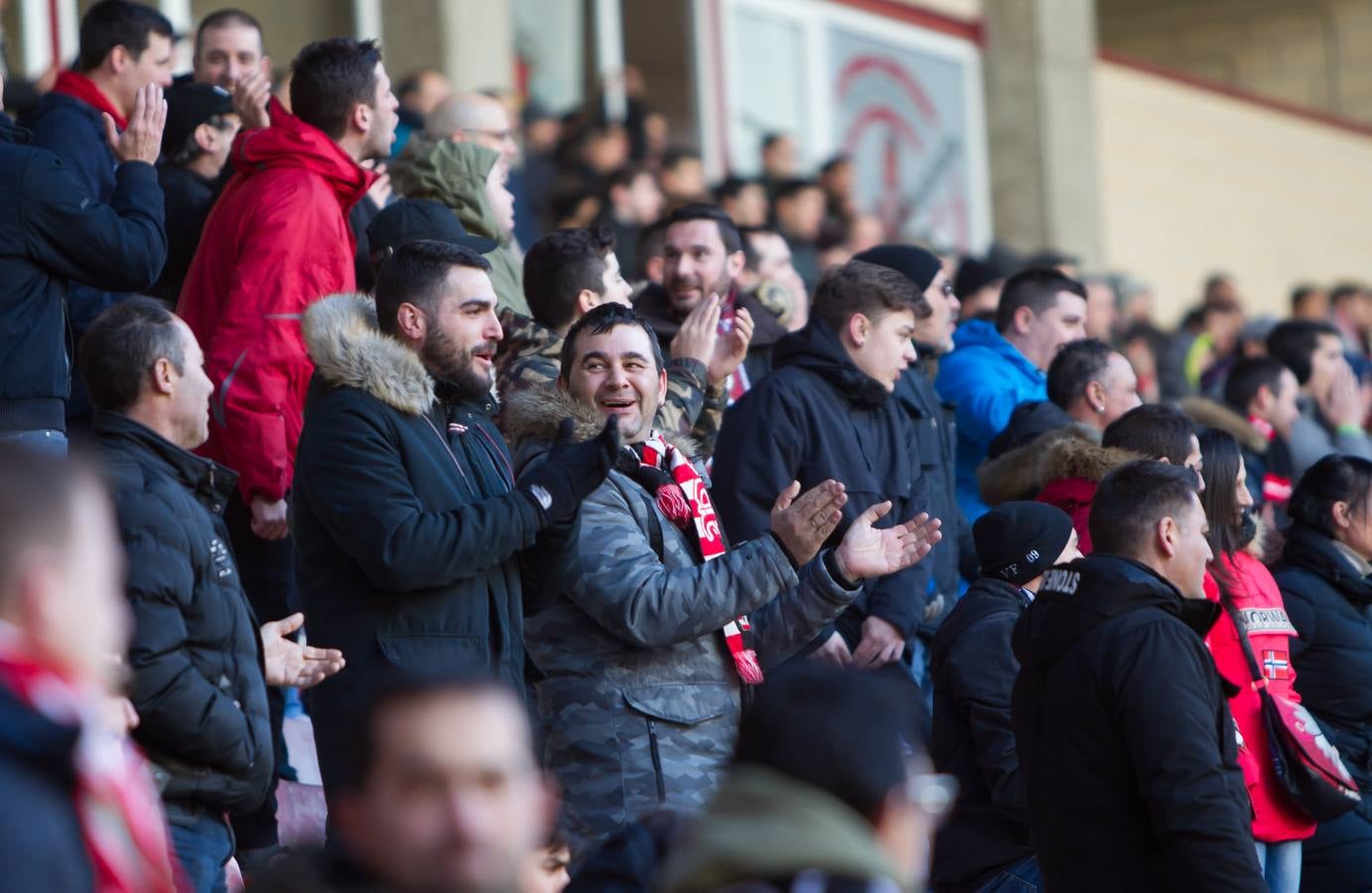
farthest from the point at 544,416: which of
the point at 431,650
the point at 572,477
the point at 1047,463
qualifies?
the point at 1047,463

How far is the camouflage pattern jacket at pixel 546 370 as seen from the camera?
5773 millimetres

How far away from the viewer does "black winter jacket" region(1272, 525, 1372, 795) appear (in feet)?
20.5

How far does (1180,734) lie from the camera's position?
4.47 meters

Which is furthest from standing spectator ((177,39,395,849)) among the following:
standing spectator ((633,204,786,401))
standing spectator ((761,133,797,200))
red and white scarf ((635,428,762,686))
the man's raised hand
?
standing spectator ((761,133,797,200))

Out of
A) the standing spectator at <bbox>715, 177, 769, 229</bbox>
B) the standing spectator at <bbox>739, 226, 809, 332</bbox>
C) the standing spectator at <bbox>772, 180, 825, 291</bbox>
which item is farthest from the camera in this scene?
the standing spectator at <bbox>772, 180, 825, 291</bbox>

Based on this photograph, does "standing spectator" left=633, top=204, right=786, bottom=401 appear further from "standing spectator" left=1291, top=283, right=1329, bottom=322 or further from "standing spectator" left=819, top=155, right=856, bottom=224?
"standing spectator" left=1291, top=283, right=1329, bottom=322

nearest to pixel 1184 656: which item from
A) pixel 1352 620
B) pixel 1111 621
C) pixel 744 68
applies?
pixel 1111 621

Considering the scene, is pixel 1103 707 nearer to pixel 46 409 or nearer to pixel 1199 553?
pixel 1199 553

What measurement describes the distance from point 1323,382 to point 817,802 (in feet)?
25.5

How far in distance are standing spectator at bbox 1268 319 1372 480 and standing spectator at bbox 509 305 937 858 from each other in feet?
16.1

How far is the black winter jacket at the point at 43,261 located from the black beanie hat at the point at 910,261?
113 inches

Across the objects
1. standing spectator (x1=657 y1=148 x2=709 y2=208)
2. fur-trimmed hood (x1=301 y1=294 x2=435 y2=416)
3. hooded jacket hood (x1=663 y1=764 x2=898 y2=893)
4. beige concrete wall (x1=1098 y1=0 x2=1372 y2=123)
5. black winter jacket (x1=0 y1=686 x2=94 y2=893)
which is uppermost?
beige concrete wall (x1=1098 y1=0 x2=1372 y2=123)

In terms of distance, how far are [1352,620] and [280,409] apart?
3564 millimetres

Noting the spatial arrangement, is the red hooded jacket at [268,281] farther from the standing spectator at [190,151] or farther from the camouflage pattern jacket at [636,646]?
the camouflage pattern jacket at [636,646]
